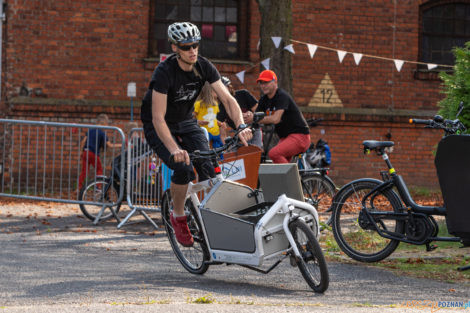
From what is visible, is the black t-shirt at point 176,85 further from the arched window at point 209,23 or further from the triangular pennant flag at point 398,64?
the triangular pennant flag at point 398,64

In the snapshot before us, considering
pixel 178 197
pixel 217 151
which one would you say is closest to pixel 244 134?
pixel 217 151

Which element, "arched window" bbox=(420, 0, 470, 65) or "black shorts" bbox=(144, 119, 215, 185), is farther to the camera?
"arched window" bbox=(420, 0, 470, 65)

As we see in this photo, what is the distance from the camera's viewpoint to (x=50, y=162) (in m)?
13.1

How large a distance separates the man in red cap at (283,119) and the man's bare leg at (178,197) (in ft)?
10.4

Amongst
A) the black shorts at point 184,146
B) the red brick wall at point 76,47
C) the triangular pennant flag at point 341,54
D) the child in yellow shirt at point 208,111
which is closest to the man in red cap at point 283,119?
the child in yellow shirt at point 208,111

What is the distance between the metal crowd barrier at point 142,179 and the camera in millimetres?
10336

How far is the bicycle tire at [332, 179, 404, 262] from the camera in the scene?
23.4ft

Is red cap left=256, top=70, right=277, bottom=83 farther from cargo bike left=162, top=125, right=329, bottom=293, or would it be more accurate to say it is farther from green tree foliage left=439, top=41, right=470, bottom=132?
cargo bike left=162, top=125, right=329, bottom=293

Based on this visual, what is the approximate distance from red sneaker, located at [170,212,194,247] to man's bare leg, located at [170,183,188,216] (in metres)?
0.05

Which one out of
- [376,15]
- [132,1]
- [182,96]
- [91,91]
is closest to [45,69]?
[91,91]

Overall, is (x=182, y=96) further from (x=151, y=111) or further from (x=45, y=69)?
(x=45, y=69)

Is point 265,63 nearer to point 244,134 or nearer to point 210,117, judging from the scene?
point 210,117

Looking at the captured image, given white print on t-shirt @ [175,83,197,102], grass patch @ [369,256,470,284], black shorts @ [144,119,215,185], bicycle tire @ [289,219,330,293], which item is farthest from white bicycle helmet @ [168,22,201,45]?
grass patch @ [369,256,470,284]

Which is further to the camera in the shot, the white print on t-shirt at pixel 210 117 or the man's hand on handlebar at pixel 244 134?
the white print on t-shirt at pixel 210 117
